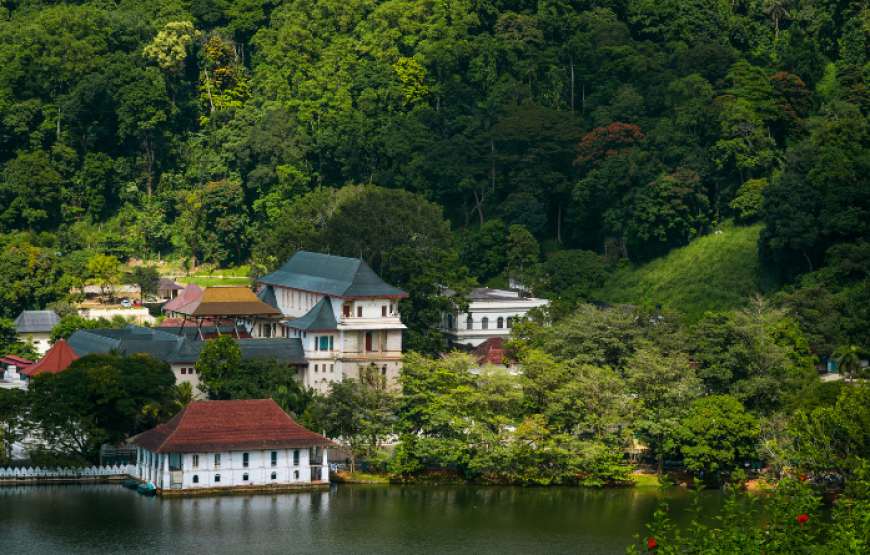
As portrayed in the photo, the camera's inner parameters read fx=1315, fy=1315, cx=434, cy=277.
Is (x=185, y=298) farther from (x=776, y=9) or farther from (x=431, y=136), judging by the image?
(x=776, y=9)

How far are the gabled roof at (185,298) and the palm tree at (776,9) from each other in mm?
45410

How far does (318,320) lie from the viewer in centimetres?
6384

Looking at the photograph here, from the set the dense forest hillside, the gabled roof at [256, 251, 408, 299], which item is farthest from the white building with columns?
the dense forest hillside

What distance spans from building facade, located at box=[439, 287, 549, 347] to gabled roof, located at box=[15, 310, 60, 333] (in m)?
23.2

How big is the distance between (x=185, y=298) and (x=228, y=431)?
3339 centimetres

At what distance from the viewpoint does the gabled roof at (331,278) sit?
65.1 metres

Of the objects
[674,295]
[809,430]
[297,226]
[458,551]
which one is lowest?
[458,551]

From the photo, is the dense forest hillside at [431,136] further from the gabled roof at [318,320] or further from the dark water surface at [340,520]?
the dark water surface at [340,520]

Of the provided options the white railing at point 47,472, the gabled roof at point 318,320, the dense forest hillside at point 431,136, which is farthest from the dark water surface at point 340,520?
the dense forest hillside at point 431,136

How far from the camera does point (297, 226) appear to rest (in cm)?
8131

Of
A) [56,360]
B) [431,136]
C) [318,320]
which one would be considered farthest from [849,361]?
[431,136]

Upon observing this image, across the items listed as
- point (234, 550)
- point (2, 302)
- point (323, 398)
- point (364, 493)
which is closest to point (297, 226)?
point (2, 302)

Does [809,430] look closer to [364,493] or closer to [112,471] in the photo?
[364,493]

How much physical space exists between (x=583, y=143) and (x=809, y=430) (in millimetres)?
41223
